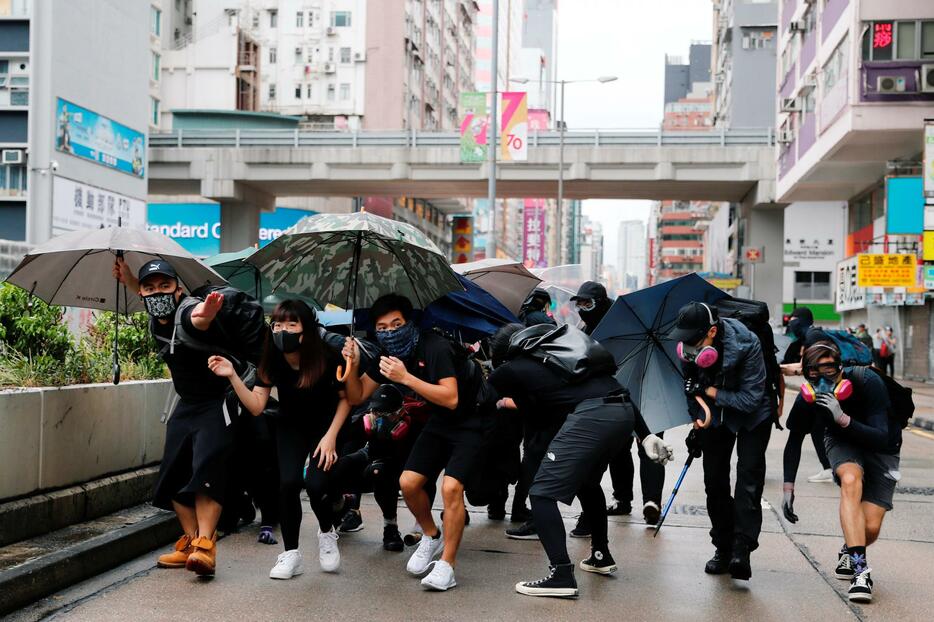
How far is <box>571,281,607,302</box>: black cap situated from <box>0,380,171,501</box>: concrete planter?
11.2 ft

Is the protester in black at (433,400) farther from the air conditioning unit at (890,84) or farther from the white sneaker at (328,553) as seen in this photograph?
the air conditioning unit at (890,84)

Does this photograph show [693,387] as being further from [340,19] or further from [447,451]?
[340,19]

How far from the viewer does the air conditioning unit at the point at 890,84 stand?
2844cm

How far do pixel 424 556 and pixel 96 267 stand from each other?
309cm

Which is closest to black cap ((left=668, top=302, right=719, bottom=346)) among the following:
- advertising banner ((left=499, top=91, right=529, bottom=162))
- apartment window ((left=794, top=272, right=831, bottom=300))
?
advertising banner ((left=499, top=91, right=529, bottom=162))

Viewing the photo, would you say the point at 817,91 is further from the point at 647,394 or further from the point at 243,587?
the point at 243,587

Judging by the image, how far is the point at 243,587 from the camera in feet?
20.6

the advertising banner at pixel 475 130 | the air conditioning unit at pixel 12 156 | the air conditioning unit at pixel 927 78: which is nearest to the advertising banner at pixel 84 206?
the air conditioning unit at pixel 12 156

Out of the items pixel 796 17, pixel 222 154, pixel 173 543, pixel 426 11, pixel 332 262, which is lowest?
pixel 173 543

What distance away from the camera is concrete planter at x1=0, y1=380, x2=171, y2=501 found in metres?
6.69

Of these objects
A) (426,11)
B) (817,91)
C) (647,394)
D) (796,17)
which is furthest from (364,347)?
(426,11)

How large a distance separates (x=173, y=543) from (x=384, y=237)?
282 centimetres

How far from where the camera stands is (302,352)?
6.40 meters

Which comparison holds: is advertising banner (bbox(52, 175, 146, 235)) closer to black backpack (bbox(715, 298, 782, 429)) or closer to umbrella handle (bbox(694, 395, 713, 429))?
black backpack (bbox(715, 298, 782, 429))
